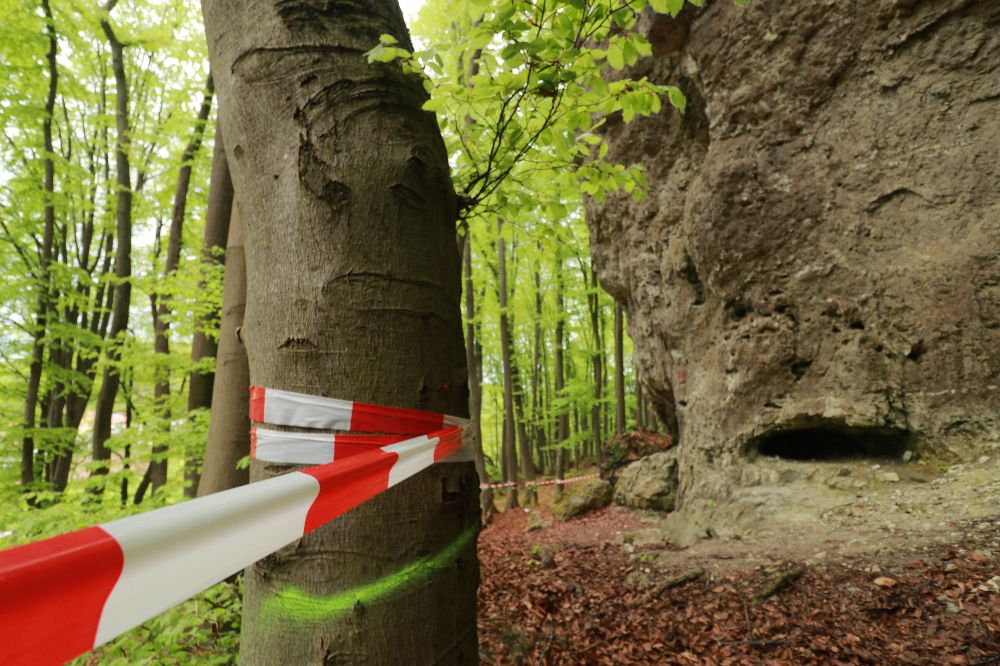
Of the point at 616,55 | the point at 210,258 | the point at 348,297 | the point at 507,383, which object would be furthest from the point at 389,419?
the point at 507,383

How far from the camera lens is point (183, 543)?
0.80 meters

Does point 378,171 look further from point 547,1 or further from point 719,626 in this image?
point 719,626

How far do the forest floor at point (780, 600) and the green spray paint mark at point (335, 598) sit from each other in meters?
2.76

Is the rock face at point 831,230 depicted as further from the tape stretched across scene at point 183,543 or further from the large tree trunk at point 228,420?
the tape stretched across scene at point 183,543

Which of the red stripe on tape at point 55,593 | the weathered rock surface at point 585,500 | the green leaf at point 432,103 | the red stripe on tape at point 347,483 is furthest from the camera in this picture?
the weathered rock surface at point 585,500

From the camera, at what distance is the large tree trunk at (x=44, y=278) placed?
857 cm

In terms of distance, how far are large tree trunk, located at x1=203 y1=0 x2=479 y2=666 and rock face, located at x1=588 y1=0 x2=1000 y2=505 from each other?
6163mm

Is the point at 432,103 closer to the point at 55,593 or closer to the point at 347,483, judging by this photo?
the point at 347,483

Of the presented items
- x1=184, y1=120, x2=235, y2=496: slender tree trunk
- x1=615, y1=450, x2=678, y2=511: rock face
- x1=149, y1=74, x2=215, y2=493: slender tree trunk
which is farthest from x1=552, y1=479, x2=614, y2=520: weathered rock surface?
x1=149, y1=74, x2=215, y2=493: slender tree trunk

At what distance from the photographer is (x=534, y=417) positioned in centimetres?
1850

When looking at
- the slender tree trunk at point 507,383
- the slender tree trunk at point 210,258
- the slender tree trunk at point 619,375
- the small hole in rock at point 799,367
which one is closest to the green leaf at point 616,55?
the slender tree trunk at point 210,258

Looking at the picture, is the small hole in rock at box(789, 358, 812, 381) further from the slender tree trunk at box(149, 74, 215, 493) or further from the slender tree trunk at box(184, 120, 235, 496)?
the slender tree trunk at box(149, 74, 215, 493)

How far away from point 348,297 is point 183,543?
2.32 ft

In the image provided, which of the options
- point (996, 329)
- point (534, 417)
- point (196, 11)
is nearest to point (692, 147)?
point (996, 329)
